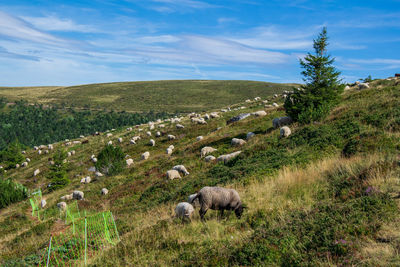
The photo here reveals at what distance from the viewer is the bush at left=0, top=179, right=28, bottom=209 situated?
25.1 m

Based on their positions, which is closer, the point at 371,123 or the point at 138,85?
the point at 371,123

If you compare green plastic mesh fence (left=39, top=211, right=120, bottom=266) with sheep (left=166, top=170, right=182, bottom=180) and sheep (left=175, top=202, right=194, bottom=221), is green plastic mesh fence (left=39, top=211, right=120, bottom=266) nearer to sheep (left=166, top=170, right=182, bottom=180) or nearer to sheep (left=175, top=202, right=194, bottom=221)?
sheep (left=175, top=202, right=194, bottom=221)

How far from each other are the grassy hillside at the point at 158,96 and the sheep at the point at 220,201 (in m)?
102

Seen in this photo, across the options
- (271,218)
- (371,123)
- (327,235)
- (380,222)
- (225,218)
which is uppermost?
(371,123)

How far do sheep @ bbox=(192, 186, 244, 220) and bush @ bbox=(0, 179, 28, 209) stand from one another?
27.5m

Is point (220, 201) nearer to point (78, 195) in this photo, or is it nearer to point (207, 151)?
point (207, 151)

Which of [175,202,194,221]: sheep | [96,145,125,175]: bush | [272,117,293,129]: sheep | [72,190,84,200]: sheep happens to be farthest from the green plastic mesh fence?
[96,145,125,175]: bush

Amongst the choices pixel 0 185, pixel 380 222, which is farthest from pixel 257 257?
pixel 0 185

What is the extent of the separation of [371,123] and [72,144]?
175ft

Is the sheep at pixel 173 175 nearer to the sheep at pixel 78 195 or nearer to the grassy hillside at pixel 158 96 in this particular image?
the sheep at pixel 78 195

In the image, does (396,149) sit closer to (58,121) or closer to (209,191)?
(209,191)

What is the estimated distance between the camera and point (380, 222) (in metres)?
4.48

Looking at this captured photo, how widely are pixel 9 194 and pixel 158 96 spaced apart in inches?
4456

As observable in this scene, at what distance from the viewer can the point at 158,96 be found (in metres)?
135
